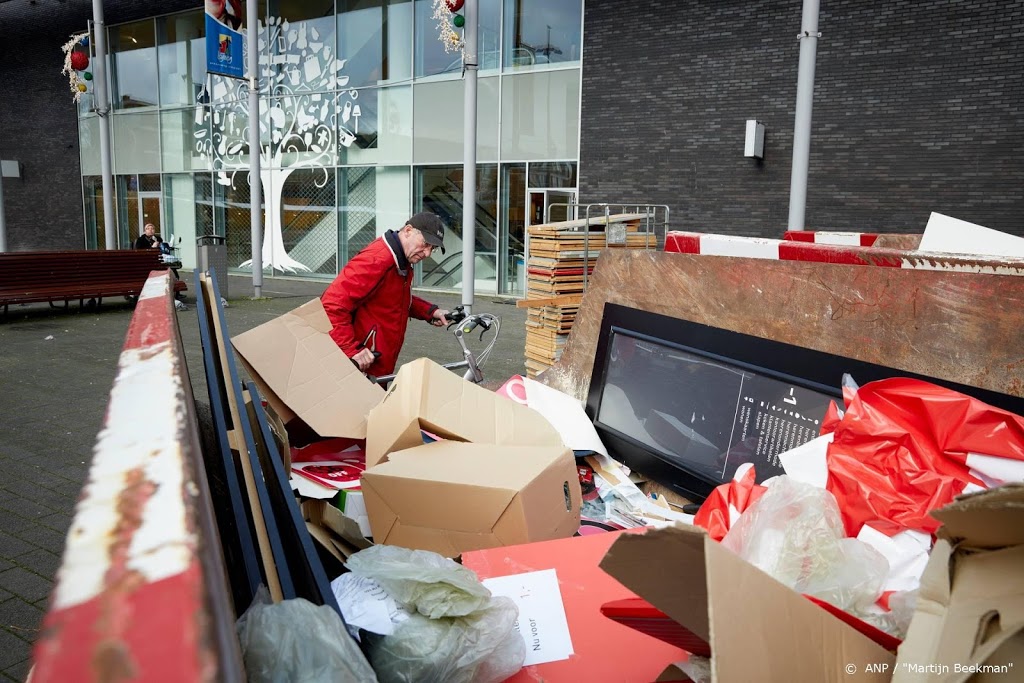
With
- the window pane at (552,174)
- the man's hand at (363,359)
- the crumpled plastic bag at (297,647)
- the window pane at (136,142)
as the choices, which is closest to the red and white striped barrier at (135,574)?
the crumpled plastic bag at (297,647)

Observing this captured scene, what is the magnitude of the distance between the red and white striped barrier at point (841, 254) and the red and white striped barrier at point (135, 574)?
2.28 metres

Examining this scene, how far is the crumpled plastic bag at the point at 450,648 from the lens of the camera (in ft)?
4.41

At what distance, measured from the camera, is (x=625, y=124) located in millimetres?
14320

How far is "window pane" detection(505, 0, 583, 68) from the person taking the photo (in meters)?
15.0

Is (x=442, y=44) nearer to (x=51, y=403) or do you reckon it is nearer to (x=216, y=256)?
(x=216, y=256)

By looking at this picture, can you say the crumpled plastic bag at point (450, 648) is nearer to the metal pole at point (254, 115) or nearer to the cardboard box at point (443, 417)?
the cardboard box at point (443, 417)

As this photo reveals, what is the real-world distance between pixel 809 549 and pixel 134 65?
25.8 metres

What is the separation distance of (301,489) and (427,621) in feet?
3.75

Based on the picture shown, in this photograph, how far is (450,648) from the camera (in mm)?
1382

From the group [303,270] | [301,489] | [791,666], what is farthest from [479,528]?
[303,270]

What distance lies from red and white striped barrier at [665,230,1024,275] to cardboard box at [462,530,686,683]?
4.40 feet

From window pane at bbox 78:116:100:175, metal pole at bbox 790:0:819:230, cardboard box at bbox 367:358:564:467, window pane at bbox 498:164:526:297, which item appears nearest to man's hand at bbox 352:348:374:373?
cardboard box at bbox 367:358:564:467

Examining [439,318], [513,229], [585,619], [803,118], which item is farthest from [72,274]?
[585,619]

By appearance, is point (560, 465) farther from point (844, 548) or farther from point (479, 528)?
point (844, 548)
